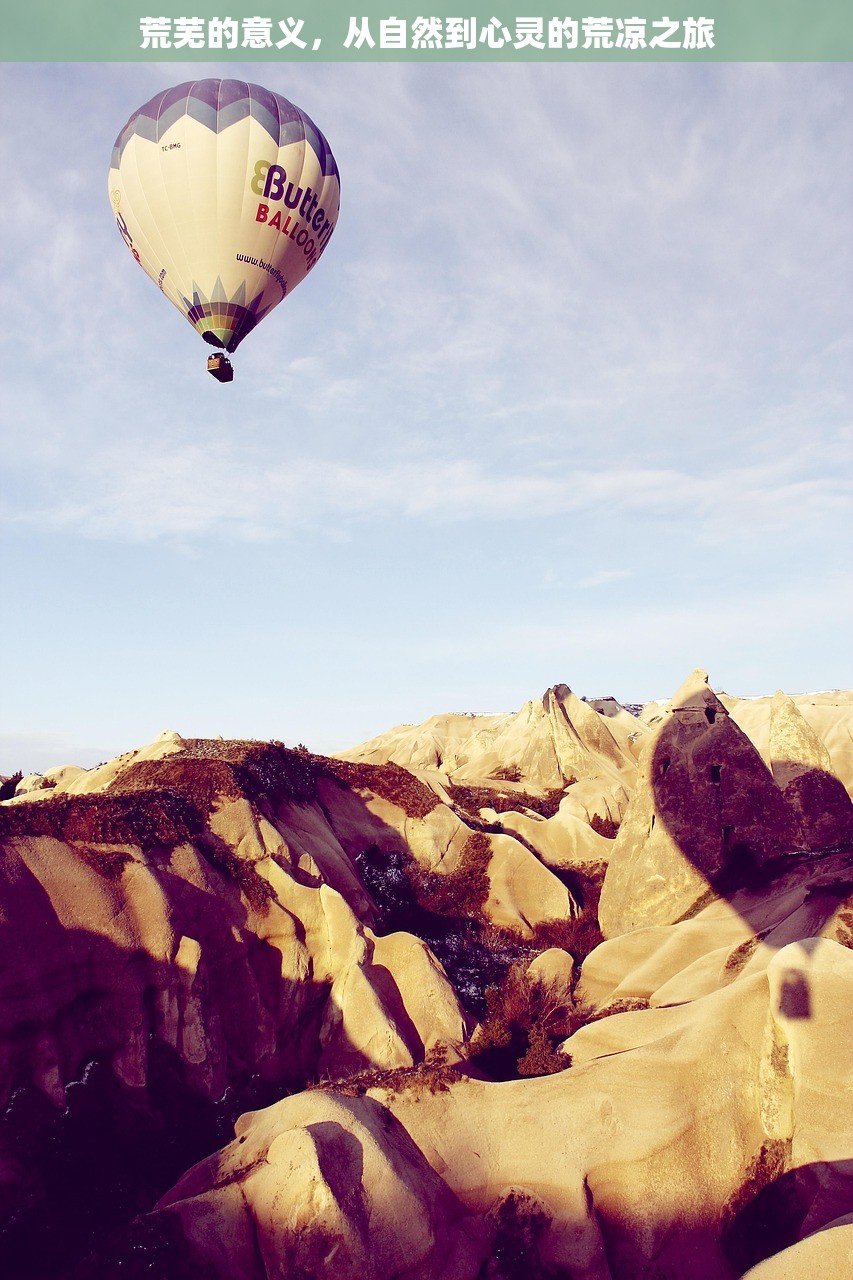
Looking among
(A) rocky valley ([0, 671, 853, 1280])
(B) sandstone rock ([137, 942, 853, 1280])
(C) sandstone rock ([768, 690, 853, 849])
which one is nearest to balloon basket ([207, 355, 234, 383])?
(A) rocky valley ([0, 671, 853, 1280])

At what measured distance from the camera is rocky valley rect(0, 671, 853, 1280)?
10930 mm

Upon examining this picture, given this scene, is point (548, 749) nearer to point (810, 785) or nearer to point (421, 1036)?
point (810, 785)

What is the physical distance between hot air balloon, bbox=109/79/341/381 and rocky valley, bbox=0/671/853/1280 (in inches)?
527

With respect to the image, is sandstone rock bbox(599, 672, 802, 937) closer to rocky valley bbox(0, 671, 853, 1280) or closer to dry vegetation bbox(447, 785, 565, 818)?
rocky valley bbox(0, 671, 853, 1280)

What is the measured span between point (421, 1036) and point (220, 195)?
21.9 meters

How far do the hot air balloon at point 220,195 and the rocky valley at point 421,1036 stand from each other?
527 inches

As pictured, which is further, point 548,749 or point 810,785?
point 548,749

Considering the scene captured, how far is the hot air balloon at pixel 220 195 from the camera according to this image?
21781 mm

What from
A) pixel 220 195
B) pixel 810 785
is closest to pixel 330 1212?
pixel 810 785

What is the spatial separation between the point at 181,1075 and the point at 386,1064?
4.07 meters

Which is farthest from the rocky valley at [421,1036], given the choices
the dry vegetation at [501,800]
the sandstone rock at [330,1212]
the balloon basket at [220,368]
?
the balloon basket at [220,368]

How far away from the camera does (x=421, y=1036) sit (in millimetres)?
17719

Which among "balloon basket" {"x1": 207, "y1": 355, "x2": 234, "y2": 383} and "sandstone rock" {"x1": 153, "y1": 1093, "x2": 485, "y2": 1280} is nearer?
"sandstone rock" {"x1": 153, "y1": 1093, "x2": 485, "y2": 1280}

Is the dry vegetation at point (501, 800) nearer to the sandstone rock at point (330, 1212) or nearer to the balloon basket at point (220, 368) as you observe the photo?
the balloon basket at point (220, 368)
